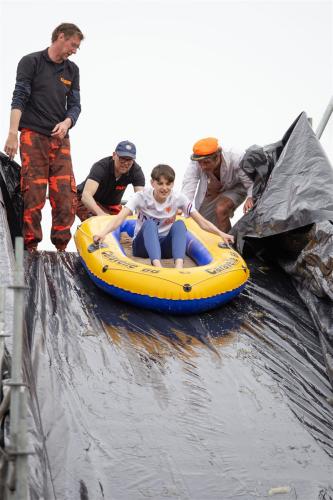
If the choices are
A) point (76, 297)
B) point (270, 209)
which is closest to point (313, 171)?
point (270, 209)

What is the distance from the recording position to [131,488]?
260 cm

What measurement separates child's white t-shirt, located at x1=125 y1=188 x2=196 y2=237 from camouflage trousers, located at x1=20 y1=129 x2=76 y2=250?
2.44 feet

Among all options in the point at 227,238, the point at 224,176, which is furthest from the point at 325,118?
the point at 227,238

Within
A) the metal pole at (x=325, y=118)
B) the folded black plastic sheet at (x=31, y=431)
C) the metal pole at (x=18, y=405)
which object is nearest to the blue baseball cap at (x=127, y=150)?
the metal pole at (x=325, y=118)

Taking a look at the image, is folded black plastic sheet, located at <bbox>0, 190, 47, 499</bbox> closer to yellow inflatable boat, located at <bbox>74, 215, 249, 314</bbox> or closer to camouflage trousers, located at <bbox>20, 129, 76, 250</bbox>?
yellow inflatable boat, located at <bbox>74, 215, 249, 314</bbox>

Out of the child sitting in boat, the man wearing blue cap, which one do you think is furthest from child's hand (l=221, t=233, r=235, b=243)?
the man wearing blue cap

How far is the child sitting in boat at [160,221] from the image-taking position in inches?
166

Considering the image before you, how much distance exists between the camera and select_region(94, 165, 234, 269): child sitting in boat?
13.8ft

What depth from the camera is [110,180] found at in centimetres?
523

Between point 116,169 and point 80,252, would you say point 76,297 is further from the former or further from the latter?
point 116,169

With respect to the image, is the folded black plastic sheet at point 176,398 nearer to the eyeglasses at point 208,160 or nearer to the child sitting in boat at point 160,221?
the child sitting in boat at point 160,221

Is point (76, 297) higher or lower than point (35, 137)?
lower

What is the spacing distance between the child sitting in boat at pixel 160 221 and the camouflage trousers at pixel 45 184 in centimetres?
69

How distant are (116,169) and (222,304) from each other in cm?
148
